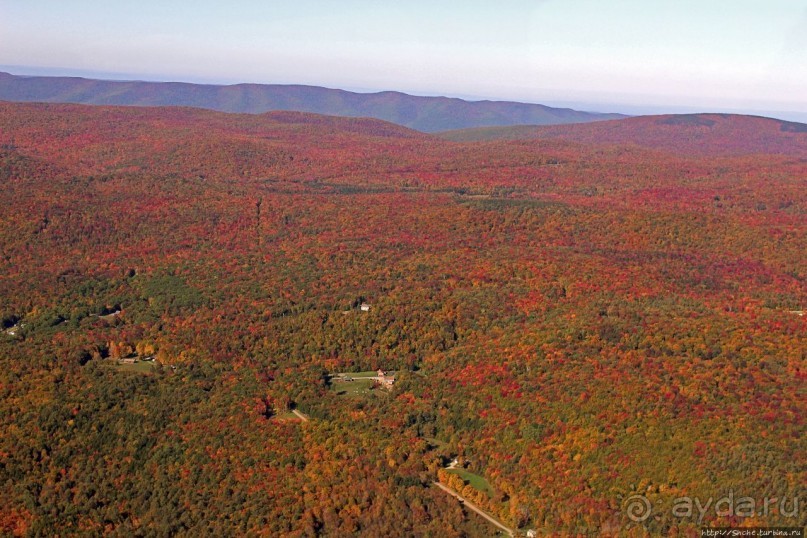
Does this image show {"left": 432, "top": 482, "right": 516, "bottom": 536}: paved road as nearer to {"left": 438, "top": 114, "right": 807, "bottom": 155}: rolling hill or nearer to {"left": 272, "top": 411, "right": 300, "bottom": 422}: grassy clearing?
{"left": 272, "top": 411, "right": 300, "bottom": 422}: grassy clearing

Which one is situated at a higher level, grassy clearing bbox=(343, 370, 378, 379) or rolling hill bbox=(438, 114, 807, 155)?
rolling hill bbox=(438, 114, 807, 155)

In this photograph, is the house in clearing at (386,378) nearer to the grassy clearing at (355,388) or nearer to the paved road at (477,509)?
the grassy clearing at (355,388)

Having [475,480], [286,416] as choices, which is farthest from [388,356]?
[475,480]

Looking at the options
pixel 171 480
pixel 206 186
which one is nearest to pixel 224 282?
pixel 171 480

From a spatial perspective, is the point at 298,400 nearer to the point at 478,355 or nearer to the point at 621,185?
the point at 478,355

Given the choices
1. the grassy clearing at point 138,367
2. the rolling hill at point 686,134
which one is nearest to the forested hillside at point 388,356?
the grassy clearing at point 138,367

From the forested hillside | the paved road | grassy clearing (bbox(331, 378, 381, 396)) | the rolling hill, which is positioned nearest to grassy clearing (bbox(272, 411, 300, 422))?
the forested hillside
